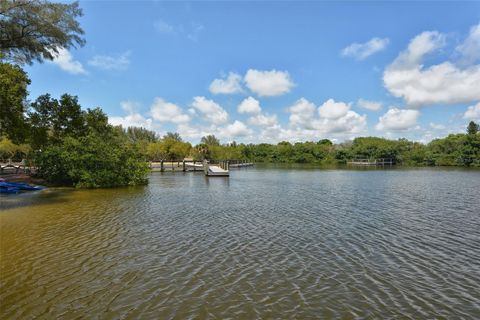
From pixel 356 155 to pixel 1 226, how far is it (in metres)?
116

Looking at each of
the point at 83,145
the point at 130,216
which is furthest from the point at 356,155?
the point at 130,216

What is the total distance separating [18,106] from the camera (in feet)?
70.2

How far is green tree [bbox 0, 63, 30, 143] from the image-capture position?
2038cm

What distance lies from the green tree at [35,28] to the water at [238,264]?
12221 mm

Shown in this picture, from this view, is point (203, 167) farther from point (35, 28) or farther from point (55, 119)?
point (35, 28)

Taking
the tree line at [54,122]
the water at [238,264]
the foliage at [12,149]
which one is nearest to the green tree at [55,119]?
the tree line at [54,122]

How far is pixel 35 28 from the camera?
68.4 feet

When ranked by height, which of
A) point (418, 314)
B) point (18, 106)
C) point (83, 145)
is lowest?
point (418, 314)

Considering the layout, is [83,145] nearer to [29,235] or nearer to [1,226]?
[1,226]

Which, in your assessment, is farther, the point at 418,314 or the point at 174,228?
the point at 174,228

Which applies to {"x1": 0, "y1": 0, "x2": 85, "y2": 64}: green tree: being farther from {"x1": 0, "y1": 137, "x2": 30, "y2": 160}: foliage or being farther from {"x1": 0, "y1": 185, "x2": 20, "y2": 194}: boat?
{"x1": 0, "y1": 137, "x2": 30, "y2": 160}: foliage

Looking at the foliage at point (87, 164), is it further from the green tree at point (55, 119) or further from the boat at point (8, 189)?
the boat at point (8, 189)

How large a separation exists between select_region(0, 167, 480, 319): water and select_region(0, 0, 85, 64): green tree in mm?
12221

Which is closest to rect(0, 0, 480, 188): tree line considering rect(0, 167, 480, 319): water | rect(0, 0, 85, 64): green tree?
rect(0, 0, 85, 64): green tree
